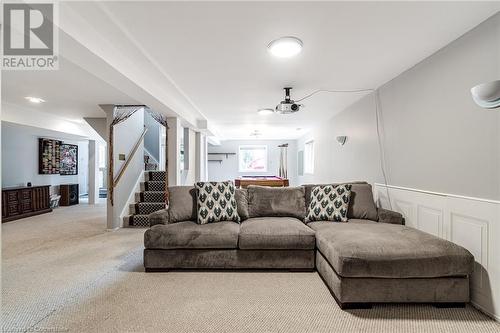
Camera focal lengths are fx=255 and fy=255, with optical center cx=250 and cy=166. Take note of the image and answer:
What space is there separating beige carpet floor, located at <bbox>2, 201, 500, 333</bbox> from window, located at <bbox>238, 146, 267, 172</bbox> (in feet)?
23.0

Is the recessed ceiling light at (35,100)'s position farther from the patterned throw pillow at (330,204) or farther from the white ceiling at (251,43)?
the patterned throw pillow at (330,204)

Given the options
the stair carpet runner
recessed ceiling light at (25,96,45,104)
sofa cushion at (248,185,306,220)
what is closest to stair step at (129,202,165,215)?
the stair carpet runner

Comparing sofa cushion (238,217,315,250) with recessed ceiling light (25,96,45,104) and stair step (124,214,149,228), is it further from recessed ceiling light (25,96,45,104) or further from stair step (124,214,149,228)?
recessed ceiling light (25,96,45,104)

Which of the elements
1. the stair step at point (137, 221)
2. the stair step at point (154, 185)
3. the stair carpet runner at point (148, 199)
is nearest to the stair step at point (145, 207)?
the stair carpet runner at point (148, 199)

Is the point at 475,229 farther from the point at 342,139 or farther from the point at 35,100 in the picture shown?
the point at 35,100

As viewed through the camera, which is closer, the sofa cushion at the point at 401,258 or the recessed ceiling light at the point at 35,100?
the sofa cushion at the point at 401,258

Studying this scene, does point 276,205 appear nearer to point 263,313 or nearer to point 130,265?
point 263,313

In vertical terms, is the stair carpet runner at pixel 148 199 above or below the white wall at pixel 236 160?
below

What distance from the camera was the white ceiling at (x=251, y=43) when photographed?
188 cm

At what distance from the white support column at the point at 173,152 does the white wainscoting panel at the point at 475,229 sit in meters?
3.69

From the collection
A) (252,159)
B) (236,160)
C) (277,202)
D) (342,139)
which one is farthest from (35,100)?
(252,159)

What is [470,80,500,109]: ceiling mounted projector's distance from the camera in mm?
1632

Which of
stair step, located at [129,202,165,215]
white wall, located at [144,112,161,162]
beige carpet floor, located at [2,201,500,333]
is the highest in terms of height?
white wall, located at [144,112,161,162]

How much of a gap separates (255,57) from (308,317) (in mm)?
2399
